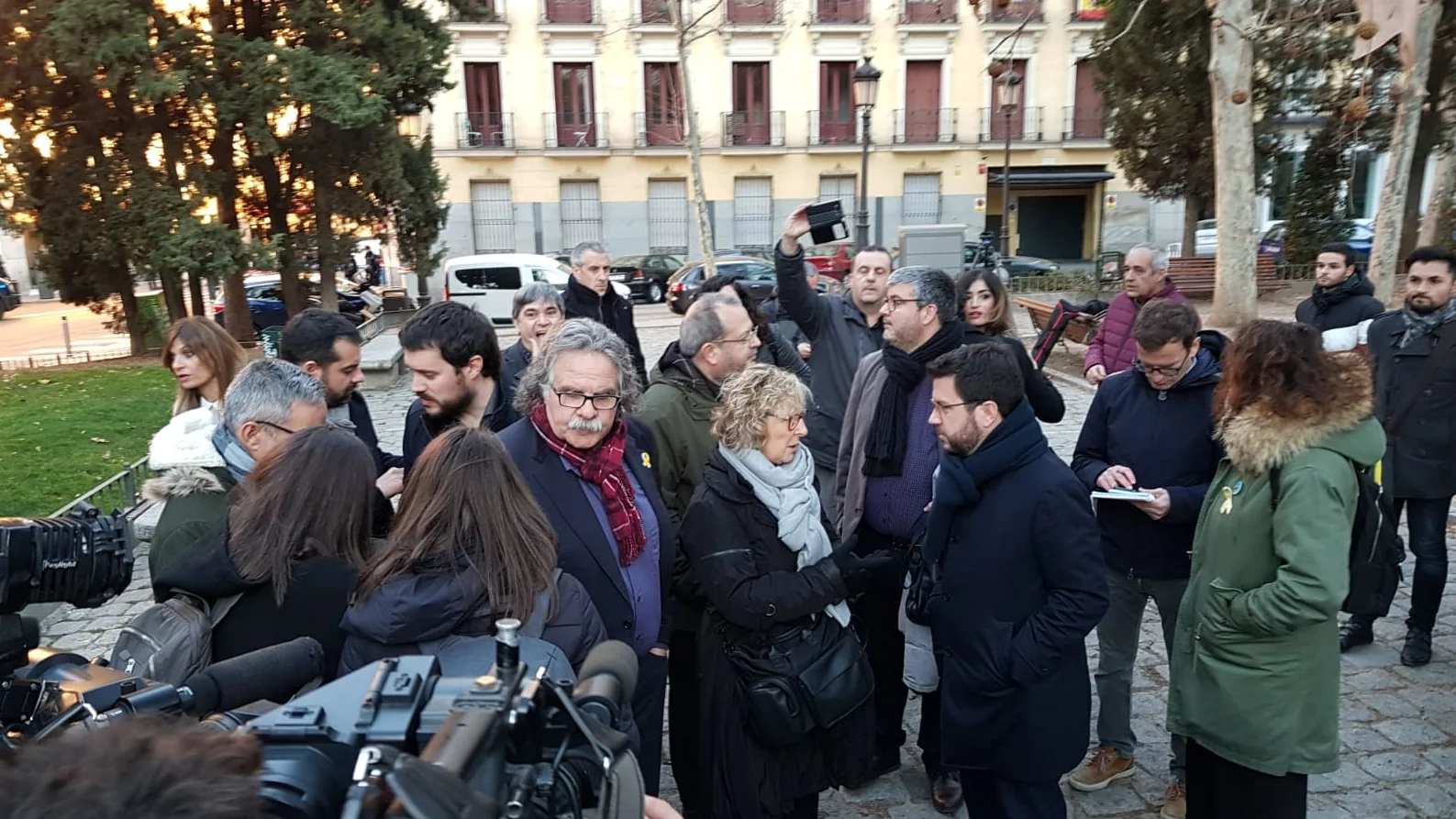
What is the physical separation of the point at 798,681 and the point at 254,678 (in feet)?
5.22

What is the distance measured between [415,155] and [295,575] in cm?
1645

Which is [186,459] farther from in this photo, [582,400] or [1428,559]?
[1428,559]

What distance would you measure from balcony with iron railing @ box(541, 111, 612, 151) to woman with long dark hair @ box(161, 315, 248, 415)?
30984 millimetres

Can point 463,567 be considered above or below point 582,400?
below

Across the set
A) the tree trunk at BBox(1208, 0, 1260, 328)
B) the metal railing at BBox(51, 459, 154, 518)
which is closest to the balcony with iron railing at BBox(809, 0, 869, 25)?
the tree trunk at BBox(1208, 0, 1260, 328)

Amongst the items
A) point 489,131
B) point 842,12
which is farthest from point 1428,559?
point 842,12

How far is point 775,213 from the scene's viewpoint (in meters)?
35.1

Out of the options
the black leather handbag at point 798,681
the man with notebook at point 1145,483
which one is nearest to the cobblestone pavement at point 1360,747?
the man with notebook at point 1145,483

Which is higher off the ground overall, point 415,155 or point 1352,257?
Answer: point 415,155

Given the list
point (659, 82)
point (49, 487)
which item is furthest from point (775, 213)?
point (49, 487)

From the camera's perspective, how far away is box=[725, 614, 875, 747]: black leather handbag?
9.35ft

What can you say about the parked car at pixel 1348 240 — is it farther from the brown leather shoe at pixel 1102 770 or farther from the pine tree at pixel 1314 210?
the brown leather shoe at pixel 1102 770

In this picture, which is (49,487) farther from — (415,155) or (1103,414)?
(415,155)

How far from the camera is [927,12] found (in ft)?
112
